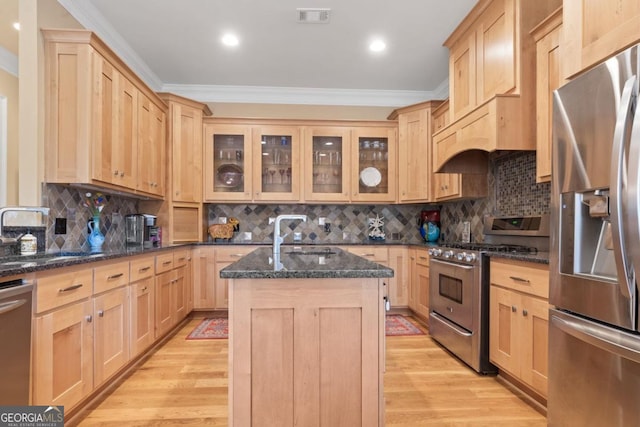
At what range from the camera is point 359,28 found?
3109mm

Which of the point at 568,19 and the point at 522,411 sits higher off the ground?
the point at 568,19

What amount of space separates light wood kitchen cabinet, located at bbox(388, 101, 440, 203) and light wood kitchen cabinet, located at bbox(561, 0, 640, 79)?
2.45 meters

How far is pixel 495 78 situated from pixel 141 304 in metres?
3.29

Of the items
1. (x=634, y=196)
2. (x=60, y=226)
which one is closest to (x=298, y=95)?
(x=60, y=226)

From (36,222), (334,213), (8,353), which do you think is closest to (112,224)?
(36,222)

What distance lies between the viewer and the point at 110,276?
223cm

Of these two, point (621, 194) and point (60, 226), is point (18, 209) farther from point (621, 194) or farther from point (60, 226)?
point (621, 194)

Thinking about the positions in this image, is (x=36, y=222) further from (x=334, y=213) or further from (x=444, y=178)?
(x=444, y=178)

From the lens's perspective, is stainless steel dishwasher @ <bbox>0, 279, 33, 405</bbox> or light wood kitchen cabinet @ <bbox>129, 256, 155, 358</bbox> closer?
stainless steel dishwasher @ <bbox>0, 279, 33, 405</bbox>

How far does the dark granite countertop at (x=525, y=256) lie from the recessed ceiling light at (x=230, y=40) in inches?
116

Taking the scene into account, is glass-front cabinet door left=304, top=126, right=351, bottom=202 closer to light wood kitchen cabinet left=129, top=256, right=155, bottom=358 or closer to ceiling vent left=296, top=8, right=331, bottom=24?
ceiling vent left=296, top=8, right=331, bottom=24

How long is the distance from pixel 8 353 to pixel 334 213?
11.9ft

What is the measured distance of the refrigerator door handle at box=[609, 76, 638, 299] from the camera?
3.78 ft

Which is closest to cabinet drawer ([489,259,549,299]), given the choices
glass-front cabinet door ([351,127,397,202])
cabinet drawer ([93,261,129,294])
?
glass-front cabinet door ([351,127,397,202])
